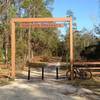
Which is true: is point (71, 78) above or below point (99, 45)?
below

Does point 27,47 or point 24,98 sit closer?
point 24,98

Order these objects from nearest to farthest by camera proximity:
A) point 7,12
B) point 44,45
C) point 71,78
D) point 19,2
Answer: point 71,78 < point 7,12 < point 19,2 < point 44,45

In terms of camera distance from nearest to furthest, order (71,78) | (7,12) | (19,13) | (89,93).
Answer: (89,93), (71,78), (7,12), (19,13)

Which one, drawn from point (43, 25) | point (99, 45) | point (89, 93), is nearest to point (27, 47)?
point (99, 45)

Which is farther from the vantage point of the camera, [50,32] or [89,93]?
[50,32]

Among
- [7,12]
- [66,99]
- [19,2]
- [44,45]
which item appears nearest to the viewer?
[66,99]

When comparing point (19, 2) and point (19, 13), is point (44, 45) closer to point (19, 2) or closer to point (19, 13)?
point (19, 13)

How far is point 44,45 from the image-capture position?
5150 cm

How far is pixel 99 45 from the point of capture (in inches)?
1283

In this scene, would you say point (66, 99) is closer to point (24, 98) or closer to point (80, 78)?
point (24, 98)

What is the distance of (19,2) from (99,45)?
1051 cm

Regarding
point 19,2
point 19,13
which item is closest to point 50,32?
point 19,13

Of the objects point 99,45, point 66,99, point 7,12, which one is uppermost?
point 7,12

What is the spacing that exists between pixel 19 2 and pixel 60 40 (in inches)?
789
